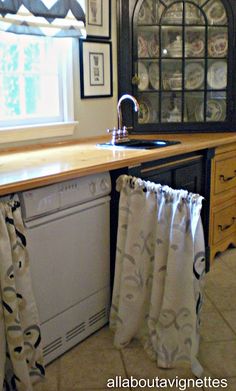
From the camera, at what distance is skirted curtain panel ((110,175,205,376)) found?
1.98 metres

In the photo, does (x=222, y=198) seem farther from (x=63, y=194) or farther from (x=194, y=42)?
(x=63, y=194)

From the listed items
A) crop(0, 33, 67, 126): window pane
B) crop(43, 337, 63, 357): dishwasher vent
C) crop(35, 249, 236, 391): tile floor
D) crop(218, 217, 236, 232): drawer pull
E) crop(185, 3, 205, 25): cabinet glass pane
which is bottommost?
crop(35, 249, 236, 391): tile floor

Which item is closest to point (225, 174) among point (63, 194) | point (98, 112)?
point (98, 112)

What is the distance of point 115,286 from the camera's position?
2336mm

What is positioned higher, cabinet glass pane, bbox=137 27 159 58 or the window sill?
cabinet glass pane, bbox=137 27 159 58

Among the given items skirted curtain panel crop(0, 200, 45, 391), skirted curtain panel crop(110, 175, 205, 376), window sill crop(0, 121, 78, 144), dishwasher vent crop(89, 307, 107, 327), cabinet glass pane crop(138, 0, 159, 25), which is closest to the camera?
skirted curtain panel crop(0, 200, 45, 391)

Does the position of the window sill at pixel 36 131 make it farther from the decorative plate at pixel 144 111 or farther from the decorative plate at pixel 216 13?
the decorative plate at pixel 216 13

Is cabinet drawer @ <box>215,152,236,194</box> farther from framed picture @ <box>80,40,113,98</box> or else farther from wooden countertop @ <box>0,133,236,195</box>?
framed picture @ <box>80,40,113,98</box>

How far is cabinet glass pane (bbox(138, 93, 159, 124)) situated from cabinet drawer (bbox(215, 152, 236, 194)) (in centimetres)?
61

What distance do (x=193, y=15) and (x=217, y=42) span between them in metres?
0.26

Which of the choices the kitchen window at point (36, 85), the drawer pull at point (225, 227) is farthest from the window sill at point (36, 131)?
the drawer pull at point (225, 227)

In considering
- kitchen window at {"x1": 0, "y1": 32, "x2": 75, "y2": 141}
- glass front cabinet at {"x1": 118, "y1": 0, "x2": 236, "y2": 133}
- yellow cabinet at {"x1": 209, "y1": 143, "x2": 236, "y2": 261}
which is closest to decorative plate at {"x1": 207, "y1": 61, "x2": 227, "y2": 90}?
glass front cabinet at {"x1": 118, "y1": 0, "x2": 236, "y2": 133}

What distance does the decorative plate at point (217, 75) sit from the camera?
3439 millimetres

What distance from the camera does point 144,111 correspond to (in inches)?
135
